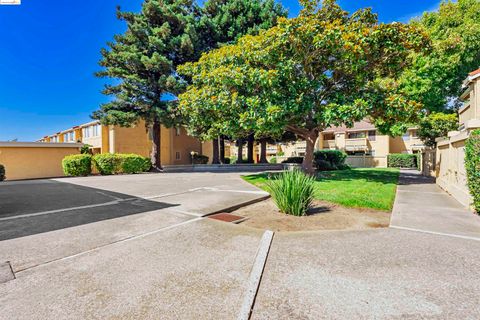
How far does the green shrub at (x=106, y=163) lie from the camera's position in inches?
712

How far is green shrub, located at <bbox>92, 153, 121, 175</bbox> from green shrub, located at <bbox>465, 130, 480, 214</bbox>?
20.5 meters

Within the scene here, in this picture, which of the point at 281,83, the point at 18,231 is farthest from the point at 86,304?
the point at 281,83

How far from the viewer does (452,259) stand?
11.3ft

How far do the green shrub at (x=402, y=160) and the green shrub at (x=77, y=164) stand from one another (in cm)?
3463

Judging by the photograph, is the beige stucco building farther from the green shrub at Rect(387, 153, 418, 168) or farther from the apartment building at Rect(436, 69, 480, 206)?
the apartment building at Rect(436, 69, 480, 206)

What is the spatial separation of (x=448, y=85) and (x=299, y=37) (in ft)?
43.0

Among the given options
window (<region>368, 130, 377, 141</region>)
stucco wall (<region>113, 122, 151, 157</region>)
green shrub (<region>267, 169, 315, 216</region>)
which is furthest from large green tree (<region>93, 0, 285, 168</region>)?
→ window (<region>368, 130, 377, 141</region>)

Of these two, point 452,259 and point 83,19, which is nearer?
point 452,259

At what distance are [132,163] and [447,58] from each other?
24.1 metres

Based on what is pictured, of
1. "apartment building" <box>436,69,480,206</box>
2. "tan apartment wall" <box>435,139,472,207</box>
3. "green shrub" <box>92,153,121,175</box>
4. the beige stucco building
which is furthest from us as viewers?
the beige stucco building

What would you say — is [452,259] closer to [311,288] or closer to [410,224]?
[410,224]

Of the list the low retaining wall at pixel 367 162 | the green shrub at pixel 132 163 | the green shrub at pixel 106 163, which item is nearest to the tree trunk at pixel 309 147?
the green shrub at pixel 132 163

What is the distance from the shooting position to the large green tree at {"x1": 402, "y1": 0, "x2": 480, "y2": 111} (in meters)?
14.6

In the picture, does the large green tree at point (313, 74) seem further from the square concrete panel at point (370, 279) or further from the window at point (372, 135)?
the window at point (372, 135)
